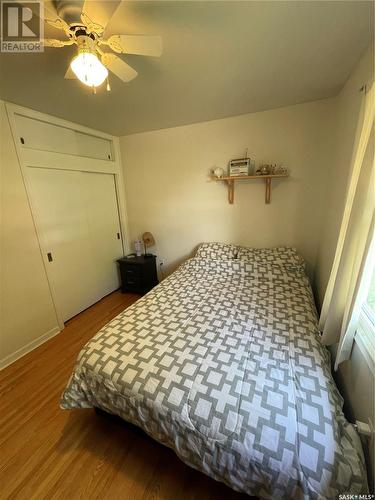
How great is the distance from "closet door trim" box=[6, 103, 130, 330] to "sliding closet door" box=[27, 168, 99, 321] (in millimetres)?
42

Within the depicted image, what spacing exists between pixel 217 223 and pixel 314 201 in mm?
1126

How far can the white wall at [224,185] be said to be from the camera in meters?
2.15

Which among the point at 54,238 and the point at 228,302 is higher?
the point at 54,238

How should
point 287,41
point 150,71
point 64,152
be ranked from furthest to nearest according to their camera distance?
point 64,152, point 150,71, point 287,41

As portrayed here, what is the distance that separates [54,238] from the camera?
7.50ft

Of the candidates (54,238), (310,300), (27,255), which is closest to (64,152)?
(54,238)

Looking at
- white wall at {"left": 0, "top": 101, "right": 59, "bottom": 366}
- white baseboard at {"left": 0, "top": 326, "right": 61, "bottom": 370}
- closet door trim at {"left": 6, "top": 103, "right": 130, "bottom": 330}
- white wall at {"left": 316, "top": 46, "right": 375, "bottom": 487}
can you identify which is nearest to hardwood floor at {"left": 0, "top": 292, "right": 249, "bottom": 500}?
white baseboard at {"left": 0, "top": 326, "right": 61, "bottom": 370}

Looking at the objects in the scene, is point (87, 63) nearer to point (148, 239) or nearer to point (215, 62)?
point (215, 62)

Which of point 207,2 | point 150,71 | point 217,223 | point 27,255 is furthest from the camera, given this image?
point 217,223

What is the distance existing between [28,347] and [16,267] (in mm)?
845

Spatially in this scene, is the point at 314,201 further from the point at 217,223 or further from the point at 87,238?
the point at 87,238

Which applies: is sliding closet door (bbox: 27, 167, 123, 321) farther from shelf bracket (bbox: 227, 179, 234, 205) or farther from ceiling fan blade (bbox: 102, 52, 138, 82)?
shelf bracket (bbox: 227, 179, 234, 205)

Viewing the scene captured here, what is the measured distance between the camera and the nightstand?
116 inches

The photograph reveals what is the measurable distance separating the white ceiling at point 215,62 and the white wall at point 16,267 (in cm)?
60
